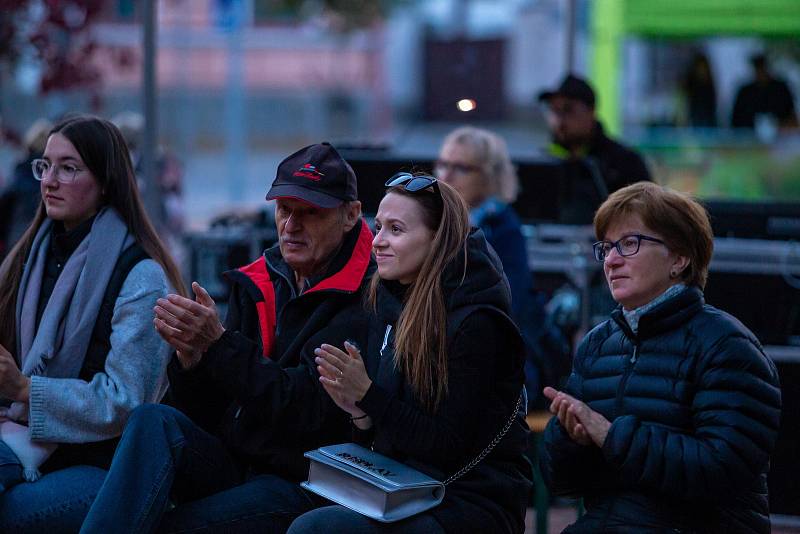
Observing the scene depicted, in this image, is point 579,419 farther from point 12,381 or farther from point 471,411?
point 12,381

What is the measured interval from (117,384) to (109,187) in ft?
2.31

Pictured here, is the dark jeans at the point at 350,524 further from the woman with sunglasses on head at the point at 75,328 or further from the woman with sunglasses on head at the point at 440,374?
the woman with sunglasses on head at the point at 75,328

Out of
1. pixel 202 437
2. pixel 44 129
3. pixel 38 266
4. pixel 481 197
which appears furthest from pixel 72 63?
pixel 202 437

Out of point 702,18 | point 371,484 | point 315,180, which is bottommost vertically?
point 371,484

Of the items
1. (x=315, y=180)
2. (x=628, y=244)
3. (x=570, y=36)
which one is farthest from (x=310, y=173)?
(x=570, y=36)

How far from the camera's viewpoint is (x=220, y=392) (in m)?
4.03

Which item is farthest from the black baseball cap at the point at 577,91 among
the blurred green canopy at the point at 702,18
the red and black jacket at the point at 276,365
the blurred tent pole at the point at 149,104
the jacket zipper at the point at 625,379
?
the blurred green canopy at the point at 702,18

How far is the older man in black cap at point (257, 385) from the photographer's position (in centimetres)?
365

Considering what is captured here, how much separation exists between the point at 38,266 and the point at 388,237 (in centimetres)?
138

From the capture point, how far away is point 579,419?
3346mm

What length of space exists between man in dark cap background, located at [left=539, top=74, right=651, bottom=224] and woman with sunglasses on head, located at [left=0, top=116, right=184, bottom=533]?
9.43ft

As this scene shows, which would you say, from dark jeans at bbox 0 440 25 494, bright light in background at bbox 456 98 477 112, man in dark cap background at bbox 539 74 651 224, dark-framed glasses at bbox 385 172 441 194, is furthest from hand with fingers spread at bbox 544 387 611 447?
bright light in background at bbox 456 98 477 112

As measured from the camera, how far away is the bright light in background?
7.16 meters

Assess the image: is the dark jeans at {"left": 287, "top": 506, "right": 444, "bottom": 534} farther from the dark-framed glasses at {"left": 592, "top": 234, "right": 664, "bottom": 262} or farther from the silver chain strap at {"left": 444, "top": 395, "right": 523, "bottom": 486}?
the dark-framed glasses at {"left": 592, "top": 234, "right": 664, "bottom": 262}
